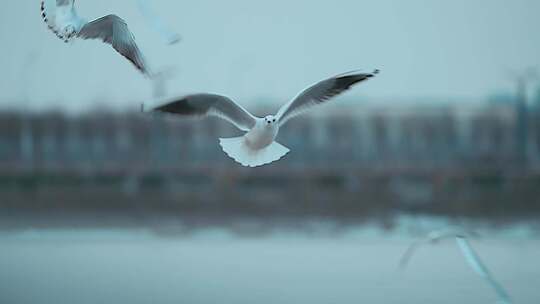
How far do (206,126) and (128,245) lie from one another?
2757 centimetres

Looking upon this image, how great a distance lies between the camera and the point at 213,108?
13.2m

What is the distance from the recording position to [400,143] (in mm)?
55562

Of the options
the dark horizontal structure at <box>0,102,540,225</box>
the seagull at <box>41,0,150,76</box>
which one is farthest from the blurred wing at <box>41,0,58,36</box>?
the dark horizontal structure at <box>0,102,540,225</box>

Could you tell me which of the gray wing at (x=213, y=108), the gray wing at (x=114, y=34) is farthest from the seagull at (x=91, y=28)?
the gray wing at (x=213, y=108)

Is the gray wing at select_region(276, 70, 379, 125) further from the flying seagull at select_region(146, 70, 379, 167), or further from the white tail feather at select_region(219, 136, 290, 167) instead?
the white tail feather at select_region(219, 136, 290, 167)

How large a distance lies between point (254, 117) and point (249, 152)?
0.41 metres

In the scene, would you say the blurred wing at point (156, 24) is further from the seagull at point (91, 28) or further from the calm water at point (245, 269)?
the calm water at point (245, 269)

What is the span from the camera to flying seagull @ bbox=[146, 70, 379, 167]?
1270 centimetres

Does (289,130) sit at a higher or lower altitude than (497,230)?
higher

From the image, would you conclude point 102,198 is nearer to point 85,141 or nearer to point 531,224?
point 531,224

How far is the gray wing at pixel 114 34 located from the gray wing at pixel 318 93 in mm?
1770

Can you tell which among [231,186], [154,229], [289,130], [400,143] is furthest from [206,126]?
[154,229]

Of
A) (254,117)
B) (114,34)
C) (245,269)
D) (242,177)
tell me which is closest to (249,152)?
(254,117)

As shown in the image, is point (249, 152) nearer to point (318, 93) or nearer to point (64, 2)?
point (318, 93)
